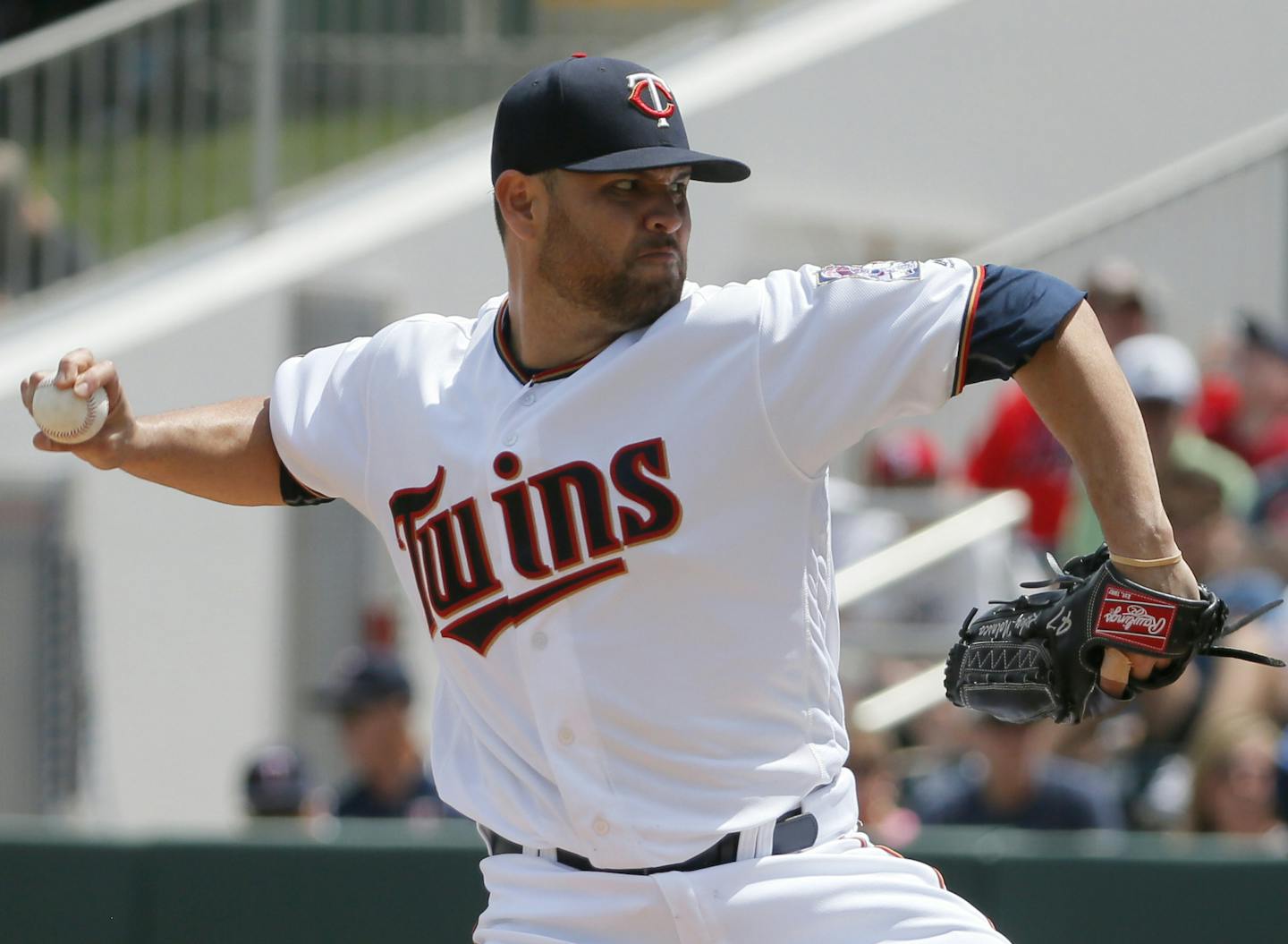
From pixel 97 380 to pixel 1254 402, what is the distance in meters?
5.73

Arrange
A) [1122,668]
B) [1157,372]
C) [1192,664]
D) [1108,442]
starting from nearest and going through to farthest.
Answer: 1. [1108,442]
2. [1122,668]
3. [1192,664]
4. [1157,372]

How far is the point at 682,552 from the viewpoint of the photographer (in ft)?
10.5

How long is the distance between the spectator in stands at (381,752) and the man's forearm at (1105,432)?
15.3ft

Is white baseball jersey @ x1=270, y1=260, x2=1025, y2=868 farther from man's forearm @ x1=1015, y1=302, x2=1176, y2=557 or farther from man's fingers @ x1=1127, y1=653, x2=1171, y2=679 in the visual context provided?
man's fingers @ x1=1127, y1=653, x2=1171, y2=679

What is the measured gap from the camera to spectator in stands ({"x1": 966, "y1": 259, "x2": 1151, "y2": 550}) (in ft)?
25.7

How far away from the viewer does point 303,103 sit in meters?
9.77

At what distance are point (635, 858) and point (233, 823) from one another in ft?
20.3

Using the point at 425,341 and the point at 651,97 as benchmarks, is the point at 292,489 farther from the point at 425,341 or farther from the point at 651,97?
the point at 651,97

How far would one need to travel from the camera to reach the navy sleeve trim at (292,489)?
3691 mm

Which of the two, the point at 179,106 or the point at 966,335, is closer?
the point at 966,335

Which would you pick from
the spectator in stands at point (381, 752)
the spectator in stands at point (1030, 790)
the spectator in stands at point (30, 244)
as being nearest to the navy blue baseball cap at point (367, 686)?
the spectator in stands at point (381, 752)

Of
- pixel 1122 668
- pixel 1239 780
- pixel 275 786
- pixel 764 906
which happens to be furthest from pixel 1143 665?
pixel 275 786

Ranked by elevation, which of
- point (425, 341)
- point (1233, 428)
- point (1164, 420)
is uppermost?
point (1233, 428)

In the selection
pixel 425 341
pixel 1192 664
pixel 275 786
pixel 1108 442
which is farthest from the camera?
pixel 275 786
